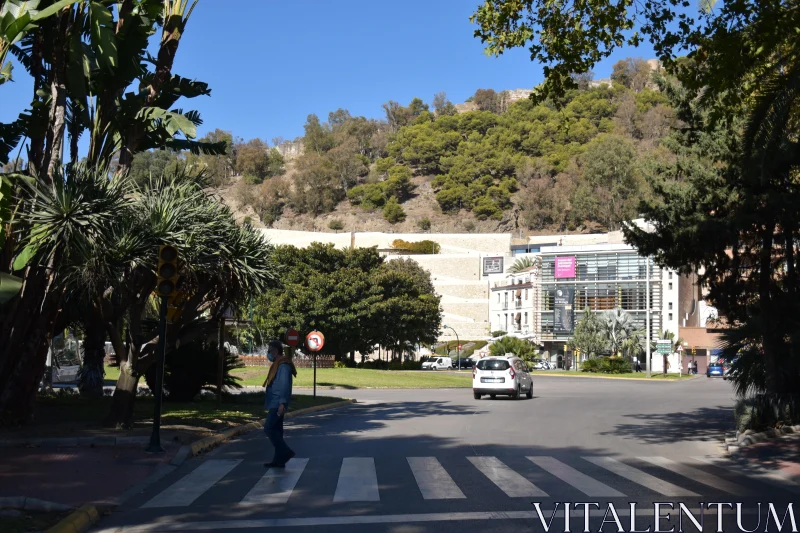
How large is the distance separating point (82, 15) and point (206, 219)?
4.56 meters

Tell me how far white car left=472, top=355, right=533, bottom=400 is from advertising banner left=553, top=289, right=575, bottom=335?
5624cm

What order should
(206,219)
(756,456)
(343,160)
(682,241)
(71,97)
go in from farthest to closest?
(343,160) < (682,241) < (71,97) < (206,219) < (756,456)

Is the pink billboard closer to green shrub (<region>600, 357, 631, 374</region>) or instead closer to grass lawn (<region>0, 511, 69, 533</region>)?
green shrub (<region>600, 357, 631, 374</region>)

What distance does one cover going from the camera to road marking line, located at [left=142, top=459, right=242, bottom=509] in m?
9.60

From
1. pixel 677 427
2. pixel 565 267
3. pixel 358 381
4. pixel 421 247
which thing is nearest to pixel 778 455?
pixel 677 427

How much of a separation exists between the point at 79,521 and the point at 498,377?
1002 inches

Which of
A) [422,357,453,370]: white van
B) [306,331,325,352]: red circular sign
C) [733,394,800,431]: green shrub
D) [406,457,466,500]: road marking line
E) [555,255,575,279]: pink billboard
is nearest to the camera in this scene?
[406,457,466,500]: road marking line

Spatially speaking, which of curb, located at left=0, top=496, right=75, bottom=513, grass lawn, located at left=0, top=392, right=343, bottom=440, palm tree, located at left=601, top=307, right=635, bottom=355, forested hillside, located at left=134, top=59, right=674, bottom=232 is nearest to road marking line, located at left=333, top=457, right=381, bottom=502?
curb, located at left=0, top=496, right=75, bottom=513

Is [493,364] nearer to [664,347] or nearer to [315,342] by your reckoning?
[315,342]

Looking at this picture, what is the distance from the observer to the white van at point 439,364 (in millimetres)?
81375

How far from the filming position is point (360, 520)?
8359 millimetres

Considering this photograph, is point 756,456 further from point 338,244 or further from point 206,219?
point 338,244

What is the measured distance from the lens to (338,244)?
112938mm

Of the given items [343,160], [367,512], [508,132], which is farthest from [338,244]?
[367,512]
